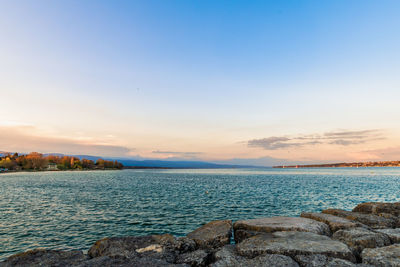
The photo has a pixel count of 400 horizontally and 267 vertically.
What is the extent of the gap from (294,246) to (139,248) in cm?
630

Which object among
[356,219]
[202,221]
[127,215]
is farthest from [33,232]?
[356,219]

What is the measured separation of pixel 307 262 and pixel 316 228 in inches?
178

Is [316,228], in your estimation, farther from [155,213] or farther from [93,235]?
[155,213]

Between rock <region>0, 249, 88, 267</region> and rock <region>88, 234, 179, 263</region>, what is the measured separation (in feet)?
2.70

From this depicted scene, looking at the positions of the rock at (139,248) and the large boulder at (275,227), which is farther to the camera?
the large boulder at (275,227)

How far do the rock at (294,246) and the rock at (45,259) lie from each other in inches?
261

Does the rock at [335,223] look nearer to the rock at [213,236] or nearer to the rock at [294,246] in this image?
the rock at [294,246]

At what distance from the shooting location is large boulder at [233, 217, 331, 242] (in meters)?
11.1

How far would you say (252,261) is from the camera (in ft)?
25.0

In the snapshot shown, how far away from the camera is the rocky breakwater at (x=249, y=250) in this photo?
7.69 m

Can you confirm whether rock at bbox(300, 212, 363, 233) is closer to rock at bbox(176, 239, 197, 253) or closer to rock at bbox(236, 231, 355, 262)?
rock at bbox(236, 231, 355, 262)

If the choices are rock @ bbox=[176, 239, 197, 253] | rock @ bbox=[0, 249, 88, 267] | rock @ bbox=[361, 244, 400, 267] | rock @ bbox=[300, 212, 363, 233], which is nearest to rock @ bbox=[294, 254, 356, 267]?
rock @ bbox=[361, 244, 400, 267]

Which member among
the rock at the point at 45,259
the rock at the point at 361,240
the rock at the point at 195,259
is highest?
the rock at the point at 361,240

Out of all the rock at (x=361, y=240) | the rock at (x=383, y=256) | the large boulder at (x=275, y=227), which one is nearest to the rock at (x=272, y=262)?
the rock at (x=383, y=256)
